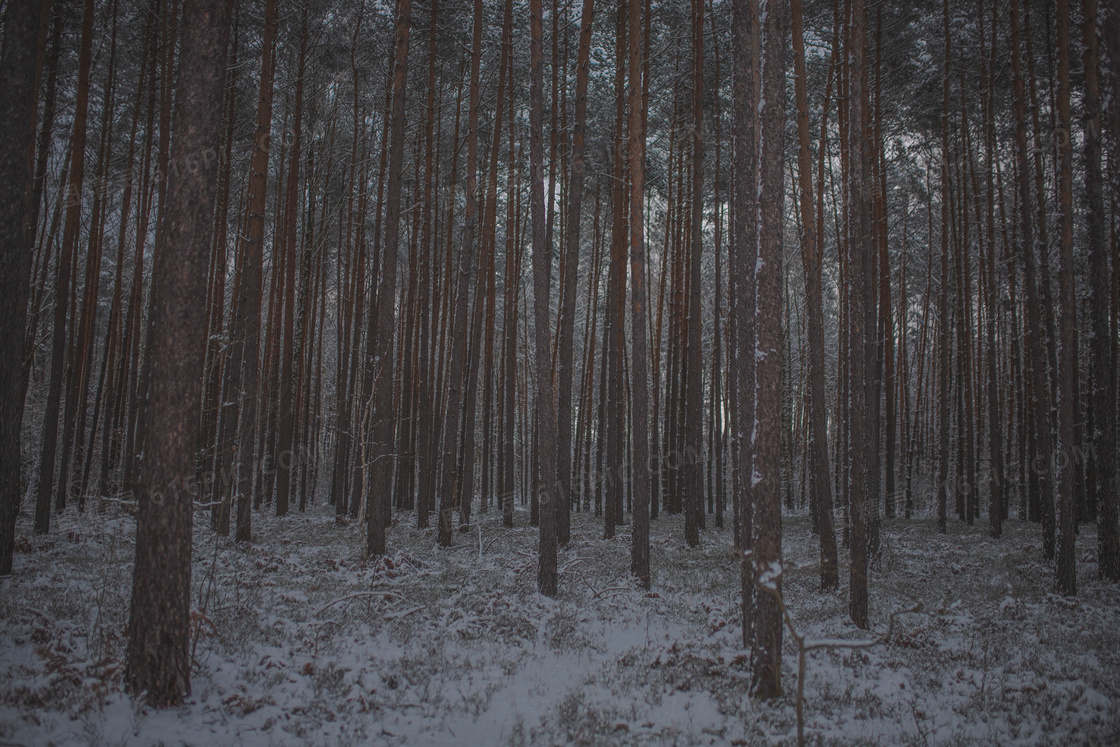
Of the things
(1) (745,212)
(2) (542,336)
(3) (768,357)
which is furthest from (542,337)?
(3) (768,357)

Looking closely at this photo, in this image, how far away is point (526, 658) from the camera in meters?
5.86

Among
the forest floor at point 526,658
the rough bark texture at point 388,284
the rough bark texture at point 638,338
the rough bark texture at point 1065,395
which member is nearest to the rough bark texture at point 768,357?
the forest floor at point 526,658

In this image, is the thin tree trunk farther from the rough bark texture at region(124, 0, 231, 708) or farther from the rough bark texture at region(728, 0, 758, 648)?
the rough bark texture at region(124, 0, 231, 708)

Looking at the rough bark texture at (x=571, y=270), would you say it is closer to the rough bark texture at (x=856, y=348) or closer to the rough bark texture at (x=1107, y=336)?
the rough bark texture at (x=856, y=348)

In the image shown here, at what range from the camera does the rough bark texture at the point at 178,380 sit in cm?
392

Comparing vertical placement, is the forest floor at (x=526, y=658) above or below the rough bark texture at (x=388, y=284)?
below

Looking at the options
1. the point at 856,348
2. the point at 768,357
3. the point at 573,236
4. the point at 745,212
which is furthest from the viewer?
the point at 573,236

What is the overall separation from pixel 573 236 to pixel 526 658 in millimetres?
7862

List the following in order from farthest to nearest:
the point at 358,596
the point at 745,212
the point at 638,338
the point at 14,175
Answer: the point at 638,338 < the point at 358,596 < the point at 745,212 < the point at 14,175

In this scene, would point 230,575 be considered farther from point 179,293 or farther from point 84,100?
point 84,100

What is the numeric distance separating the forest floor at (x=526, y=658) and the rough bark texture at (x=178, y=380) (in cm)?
28

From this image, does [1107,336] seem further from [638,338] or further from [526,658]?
[526,658]

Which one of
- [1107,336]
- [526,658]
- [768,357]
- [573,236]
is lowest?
[526,658]

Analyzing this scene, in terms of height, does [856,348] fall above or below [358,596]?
above
